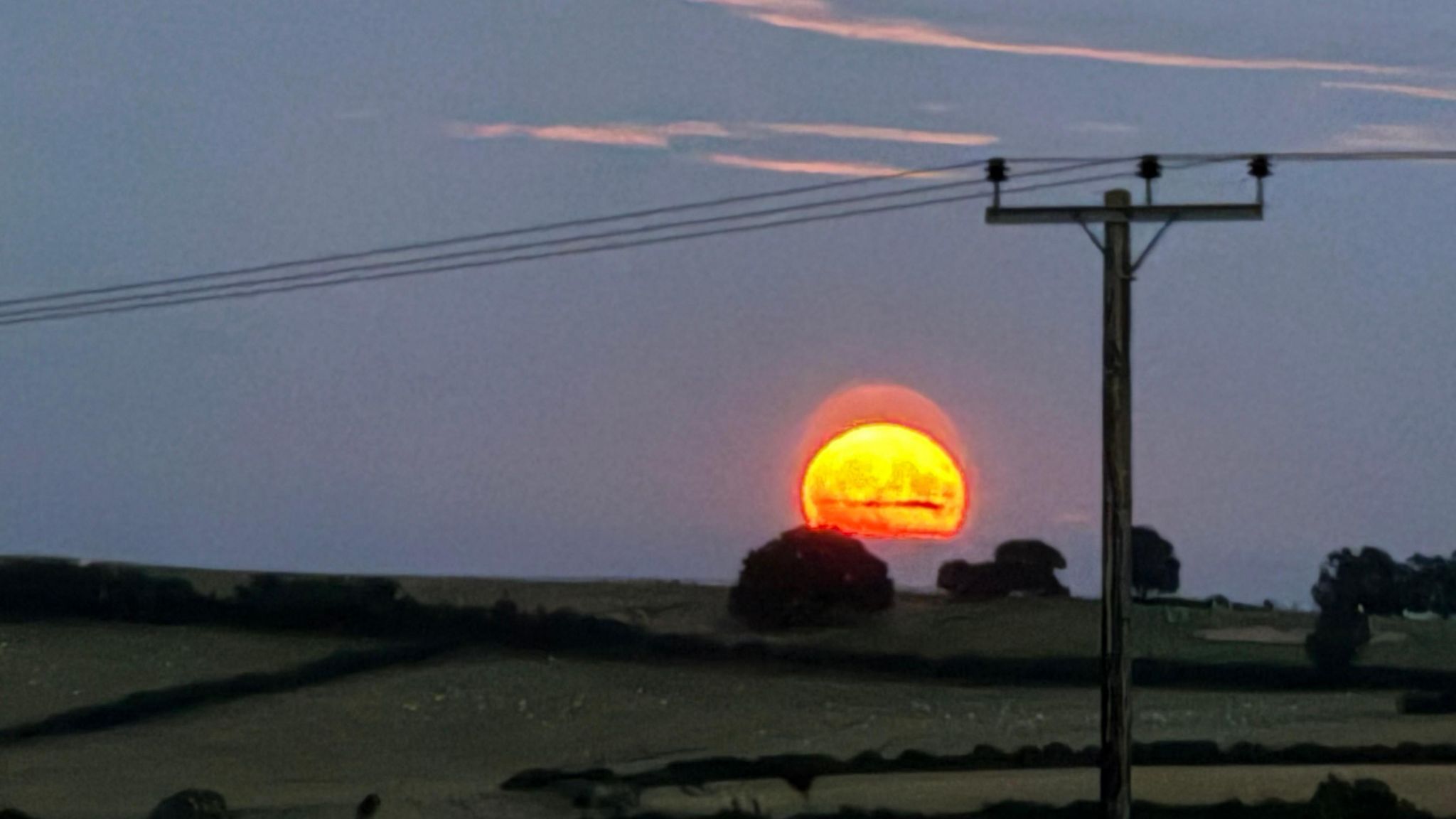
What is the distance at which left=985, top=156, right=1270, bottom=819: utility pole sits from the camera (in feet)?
86.9

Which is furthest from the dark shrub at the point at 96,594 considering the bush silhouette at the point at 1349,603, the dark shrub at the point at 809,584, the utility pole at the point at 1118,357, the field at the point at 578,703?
the utility pole at the point at 1118,357

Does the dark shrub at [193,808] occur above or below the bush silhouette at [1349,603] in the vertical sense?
below

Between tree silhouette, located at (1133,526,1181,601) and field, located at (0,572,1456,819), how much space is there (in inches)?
28.9

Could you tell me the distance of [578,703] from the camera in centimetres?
7094

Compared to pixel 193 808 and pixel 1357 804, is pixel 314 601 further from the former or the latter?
pixel 1357 804

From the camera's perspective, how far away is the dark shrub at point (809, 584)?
7000 cm

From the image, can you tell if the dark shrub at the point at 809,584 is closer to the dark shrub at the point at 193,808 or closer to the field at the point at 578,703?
the field at the point at 578,703

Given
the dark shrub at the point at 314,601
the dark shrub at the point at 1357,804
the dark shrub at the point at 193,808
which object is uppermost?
the dark shrub at the point at 314,601

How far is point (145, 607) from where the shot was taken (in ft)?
233

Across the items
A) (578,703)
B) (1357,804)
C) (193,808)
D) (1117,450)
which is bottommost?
(193,808)

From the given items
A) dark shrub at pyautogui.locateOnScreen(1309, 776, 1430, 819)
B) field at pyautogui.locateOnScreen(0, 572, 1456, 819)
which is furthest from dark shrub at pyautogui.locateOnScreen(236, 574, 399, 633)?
dark shrub at pyautogui.locateOnScreen(1309, 776, 1430, 819)

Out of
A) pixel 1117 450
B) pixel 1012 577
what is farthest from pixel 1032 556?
pixel 1117 450

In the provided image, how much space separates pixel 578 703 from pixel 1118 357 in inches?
1819

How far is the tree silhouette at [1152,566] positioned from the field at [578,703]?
2.41ft
